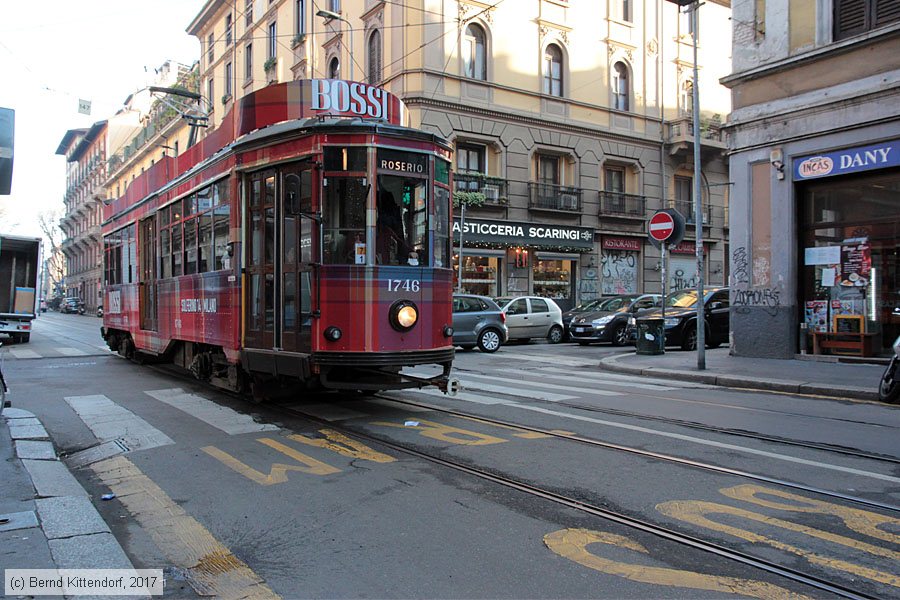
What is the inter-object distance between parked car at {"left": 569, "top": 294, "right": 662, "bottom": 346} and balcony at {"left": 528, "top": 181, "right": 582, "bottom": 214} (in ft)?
26.7

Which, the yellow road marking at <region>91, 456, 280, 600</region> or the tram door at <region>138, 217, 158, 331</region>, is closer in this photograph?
the yellow road marking at <region>91, 456, 280, 600</region>

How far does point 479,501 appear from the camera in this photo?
4828 millimetres

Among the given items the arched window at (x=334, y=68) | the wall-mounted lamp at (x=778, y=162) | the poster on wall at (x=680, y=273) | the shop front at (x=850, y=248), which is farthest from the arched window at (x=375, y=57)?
the shop front at (x=850, y=248)

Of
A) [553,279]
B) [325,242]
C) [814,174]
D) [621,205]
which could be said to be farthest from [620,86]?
[325,242]

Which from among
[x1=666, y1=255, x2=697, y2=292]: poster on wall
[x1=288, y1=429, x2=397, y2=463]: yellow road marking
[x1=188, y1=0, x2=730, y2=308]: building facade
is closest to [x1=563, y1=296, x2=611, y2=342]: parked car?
[x1=188, y1=0, x2=730, y2=308]: building facade

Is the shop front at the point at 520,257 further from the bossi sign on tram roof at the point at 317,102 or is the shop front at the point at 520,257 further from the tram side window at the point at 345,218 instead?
the tram side window at the point at 345,218

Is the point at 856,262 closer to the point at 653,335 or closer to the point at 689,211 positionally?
the point at 653,335

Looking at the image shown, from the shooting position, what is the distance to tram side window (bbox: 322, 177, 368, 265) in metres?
7.46

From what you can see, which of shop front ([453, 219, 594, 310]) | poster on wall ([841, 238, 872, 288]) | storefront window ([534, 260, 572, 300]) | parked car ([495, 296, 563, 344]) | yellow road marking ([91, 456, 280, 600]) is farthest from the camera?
storefront window ([534, 260, 572, 300])

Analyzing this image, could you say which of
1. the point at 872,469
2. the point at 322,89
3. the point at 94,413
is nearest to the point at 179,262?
the point at 94,413

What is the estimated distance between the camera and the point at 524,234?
2703 cm

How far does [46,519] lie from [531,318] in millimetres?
17348

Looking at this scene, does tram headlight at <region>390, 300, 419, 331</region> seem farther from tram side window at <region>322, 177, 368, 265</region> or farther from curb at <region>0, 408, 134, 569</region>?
curb at <region>0, 408, 134, 569</region>

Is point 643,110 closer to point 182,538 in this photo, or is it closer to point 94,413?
point 94,413
